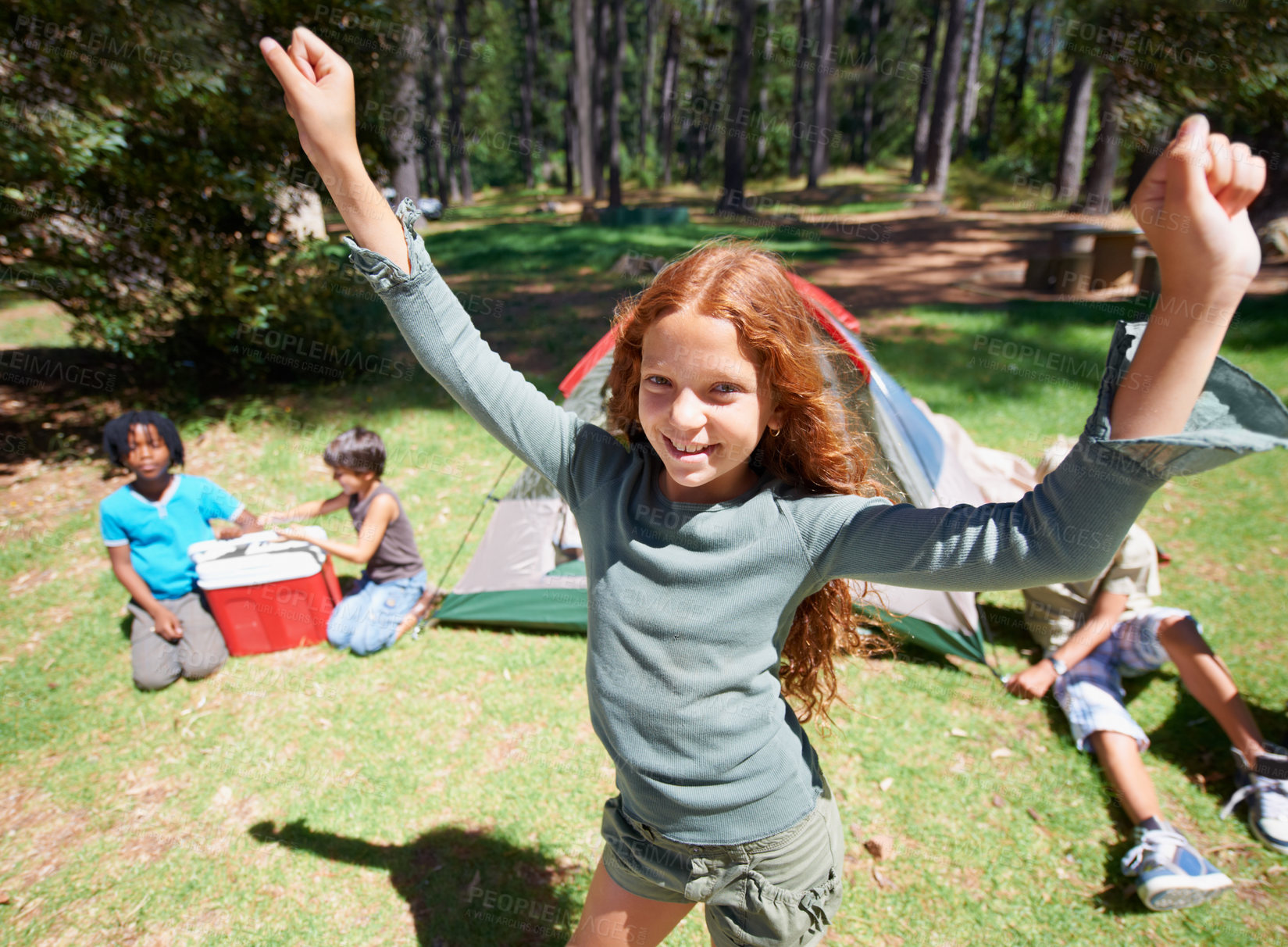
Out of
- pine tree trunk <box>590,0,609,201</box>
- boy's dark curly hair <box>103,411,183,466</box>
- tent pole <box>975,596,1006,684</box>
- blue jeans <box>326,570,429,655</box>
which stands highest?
pine tree trunk <box>590,0,609,201</box>

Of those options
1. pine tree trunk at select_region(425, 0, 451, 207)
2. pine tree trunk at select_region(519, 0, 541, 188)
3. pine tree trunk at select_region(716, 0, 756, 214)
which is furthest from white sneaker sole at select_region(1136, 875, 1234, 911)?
pine tree trunk at select_region(519, 0, 541, 188)

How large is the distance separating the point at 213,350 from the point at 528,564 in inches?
186

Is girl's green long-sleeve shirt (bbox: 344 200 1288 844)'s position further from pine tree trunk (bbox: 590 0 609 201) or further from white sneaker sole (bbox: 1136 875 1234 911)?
pine tree trunk (bbox: 590 0 609 201)

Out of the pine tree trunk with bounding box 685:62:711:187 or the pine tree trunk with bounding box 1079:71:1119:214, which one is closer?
the pine tree trunk with bounding box 1079:71:1119:214

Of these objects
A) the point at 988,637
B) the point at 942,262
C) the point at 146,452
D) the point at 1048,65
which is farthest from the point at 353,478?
the point at 1048,65

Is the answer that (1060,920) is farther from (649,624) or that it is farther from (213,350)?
(213,350)

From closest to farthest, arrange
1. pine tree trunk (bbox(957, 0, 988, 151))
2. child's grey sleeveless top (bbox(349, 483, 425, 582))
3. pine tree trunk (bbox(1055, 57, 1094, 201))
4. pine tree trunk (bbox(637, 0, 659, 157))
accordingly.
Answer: child's grey sleeveless top (bbox(349, 483, 425, 582))
pine tree trunk (bbox(1055, 57, 1094, 201))
pine tree trunk (bbox(957, 0, 988, 151))
pine tree trunk (bbox(637, 0, 659, 157))

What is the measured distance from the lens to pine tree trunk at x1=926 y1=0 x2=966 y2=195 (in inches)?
657

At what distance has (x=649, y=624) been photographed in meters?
1.34

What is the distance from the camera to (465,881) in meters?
2.68

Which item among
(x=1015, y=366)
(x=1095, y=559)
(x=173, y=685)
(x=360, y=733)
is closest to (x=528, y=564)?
(x=360, y=733)

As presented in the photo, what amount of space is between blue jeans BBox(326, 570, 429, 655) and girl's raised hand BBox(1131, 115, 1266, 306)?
3.70 m

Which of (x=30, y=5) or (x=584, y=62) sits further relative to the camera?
(x=584, y=62)

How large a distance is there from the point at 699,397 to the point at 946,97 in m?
19.7
